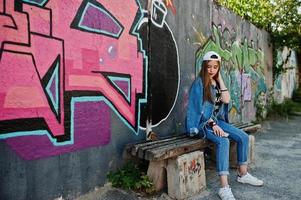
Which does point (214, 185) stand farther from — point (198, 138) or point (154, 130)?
point (154, 130)

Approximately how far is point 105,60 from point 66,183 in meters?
1.23

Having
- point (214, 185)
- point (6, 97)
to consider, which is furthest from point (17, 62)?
point (214, 185)

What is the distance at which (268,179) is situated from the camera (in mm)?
4367

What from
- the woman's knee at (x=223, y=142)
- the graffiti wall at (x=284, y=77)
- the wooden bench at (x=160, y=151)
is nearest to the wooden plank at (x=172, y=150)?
the wooden bench at (x=160, y=151)

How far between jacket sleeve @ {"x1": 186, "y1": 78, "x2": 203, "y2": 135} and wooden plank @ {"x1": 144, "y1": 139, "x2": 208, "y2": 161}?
0.16 meters

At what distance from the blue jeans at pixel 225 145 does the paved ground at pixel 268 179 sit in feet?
0.97

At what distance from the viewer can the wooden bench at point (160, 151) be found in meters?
3.39

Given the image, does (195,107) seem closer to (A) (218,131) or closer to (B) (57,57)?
(A) (218,131)

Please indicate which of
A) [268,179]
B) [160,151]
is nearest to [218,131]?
[160,151]

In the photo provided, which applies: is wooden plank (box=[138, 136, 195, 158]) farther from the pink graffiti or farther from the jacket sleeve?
the pink graffiti

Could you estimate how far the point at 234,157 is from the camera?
4805 mm

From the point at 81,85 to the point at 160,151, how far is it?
3.12ft

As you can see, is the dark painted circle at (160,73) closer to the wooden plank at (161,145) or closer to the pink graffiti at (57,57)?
the pink graffiti at (57,57)

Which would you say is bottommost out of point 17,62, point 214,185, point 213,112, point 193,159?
point 214,185
